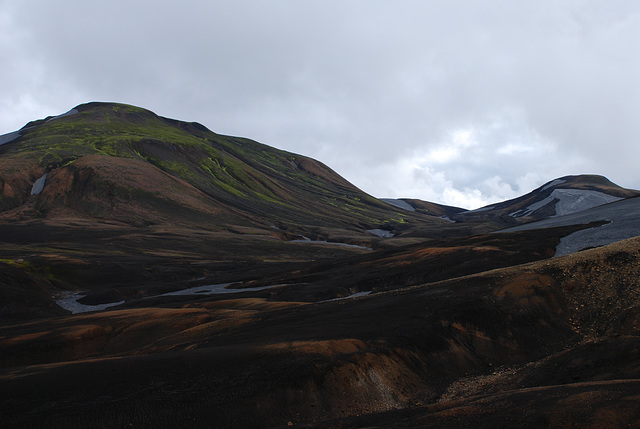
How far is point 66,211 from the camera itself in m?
125

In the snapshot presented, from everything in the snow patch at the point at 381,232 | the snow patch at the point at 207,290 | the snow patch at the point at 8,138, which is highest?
the snow patch at the point at 8,138

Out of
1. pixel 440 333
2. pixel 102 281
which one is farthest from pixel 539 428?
pixel 102 281

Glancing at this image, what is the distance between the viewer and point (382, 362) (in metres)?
20.5

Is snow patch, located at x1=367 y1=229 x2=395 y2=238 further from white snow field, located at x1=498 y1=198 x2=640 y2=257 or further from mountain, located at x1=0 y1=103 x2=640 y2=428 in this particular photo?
mountain, located at x1=0 y1=103 x2=640 y2=428

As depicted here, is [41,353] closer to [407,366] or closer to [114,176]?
[407,366]

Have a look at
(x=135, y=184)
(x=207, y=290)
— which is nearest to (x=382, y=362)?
(x=207, y=290)

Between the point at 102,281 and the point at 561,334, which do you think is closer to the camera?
the point at 561,334

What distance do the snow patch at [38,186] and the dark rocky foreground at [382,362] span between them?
11998 cm

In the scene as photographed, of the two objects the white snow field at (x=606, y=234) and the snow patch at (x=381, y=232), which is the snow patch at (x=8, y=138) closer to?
the snow patch at (x=381, y=232)

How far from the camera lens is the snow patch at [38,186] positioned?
133 meters

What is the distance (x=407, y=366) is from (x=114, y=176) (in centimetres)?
13899

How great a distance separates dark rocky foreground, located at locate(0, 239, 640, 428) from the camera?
14.2m

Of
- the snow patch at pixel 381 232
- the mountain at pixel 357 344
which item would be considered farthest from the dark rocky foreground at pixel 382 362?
the snow patch at pixel 381 232

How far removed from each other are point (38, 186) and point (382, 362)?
14465 cm
